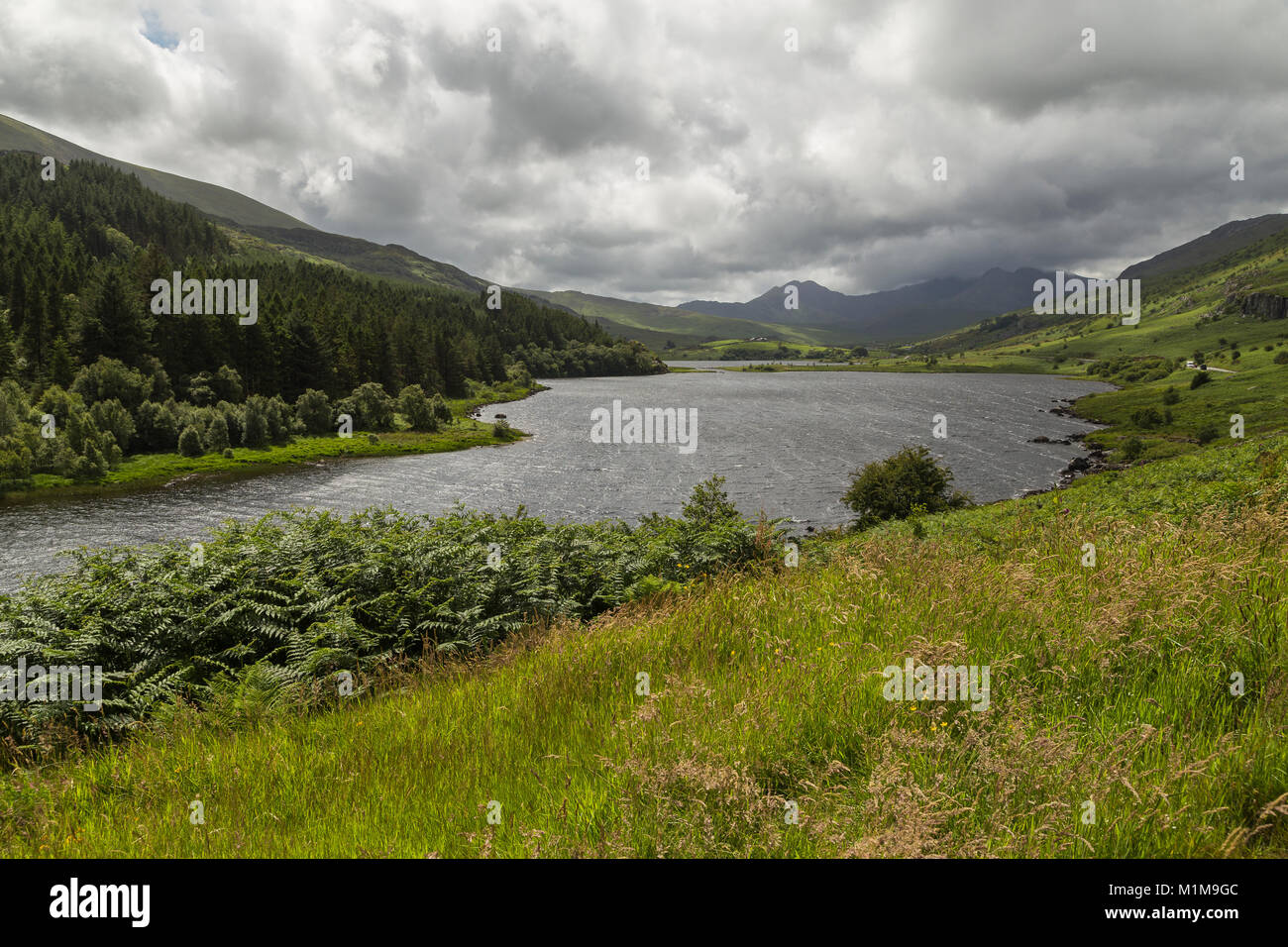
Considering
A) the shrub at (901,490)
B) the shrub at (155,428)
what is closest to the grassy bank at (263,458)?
the shrub at (155,428)

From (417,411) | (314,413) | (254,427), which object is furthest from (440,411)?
(254,427)

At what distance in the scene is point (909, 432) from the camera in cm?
10094

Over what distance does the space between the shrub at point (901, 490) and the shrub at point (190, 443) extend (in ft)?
245

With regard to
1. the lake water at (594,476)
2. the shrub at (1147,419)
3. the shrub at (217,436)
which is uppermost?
the shrub at (1147,419)

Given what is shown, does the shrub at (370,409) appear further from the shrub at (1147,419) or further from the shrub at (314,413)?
the shrub at (1147,419)

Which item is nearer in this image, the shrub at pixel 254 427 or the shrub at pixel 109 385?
the shrub at pixel 109 385

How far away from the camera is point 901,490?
38.9m

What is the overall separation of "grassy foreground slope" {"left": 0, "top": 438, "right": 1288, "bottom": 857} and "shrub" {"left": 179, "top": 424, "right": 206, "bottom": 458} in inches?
3188

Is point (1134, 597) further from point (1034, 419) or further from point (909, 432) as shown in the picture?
point (1034, 419)

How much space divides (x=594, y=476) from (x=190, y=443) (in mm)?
48919

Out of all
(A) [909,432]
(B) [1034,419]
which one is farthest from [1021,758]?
(B) [1034,419]

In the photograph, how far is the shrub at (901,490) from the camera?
38188 millimetres

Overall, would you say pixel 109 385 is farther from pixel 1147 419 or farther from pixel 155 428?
pixel 1147 419
